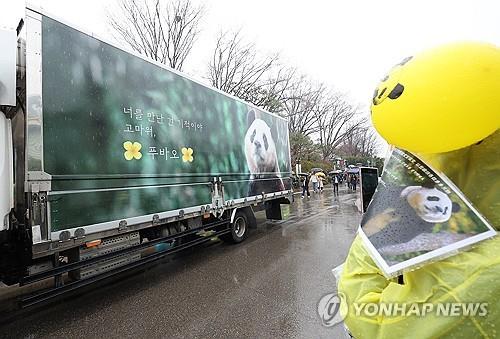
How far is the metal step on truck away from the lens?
2967 millimetres

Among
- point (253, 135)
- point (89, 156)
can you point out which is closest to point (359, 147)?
point (253, 135)

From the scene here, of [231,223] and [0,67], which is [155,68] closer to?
[0,67]

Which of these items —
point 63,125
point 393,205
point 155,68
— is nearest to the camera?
point 393,205

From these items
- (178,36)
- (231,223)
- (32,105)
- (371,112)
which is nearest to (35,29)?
(32,105)

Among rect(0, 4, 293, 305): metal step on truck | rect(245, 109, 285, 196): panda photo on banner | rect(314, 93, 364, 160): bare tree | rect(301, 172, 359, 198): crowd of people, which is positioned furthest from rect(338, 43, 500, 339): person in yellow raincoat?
rect(314, 93, 364, 160): bare tree

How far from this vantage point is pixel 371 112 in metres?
0.99

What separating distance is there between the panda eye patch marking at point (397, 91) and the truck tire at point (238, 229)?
6065mm

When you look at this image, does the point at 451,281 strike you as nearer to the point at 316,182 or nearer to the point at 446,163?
the point at 446,163

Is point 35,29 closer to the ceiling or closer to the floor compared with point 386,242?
closer to the ceiling

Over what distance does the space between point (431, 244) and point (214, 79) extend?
21123 mm

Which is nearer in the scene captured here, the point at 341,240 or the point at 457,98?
the point at 457,98

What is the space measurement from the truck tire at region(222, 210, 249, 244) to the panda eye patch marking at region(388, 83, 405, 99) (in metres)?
6.07

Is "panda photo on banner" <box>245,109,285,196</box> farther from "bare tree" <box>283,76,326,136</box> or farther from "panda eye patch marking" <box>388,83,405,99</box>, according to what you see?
"bare tree" <box>283,76,326,136</box>

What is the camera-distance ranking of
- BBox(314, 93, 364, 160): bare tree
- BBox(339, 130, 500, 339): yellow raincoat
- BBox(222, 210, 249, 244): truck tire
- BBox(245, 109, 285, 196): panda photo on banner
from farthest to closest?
BBox(314, 93, 364, 160): bare tree, BBox(245, 109, 285, 196): panda photo on banner, BBox(222, 210, 249, 244): truck tire, BBox(339, 130, 500, 339): yellow raincoat
